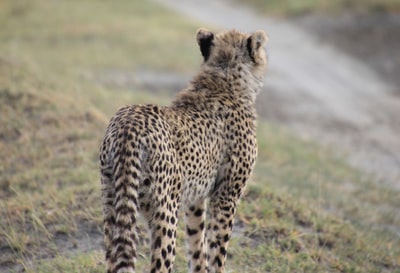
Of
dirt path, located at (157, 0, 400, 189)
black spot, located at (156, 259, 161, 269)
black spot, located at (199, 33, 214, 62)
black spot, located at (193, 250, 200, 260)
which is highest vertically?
black spot, located at (199, 33, 214, 62)

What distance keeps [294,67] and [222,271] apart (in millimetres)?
9778

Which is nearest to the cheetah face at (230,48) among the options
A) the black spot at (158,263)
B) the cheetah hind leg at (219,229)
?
the cheetah hind leg at (219,229)

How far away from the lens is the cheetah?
3.79 meters

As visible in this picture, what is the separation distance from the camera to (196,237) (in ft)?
15.9

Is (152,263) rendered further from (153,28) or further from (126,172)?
(153,28)

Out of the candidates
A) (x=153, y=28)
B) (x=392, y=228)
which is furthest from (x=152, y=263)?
(x=153, y=28)

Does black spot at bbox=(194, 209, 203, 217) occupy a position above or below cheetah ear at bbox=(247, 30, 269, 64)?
→ below

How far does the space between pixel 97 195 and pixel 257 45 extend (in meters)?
2.06

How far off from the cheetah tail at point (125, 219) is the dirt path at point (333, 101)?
5.37 meters

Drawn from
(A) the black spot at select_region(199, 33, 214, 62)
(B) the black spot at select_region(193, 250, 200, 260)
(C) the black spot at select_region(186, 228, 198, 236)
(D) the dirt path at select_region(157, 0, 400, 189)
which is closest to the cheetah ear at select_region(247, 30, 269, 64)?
(A) the black spot at select_region(199, 33, 214, 62)

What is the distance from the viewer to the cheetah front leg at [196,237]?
15.7ft

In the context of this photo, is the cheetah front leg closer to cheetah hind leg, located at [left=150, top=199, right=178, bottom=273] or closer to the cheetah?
the cheetah

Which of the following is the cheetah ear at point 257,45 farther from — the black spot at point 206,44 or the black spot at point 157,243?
the black spot at point 157,243

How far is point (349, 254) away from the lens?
589 cm
